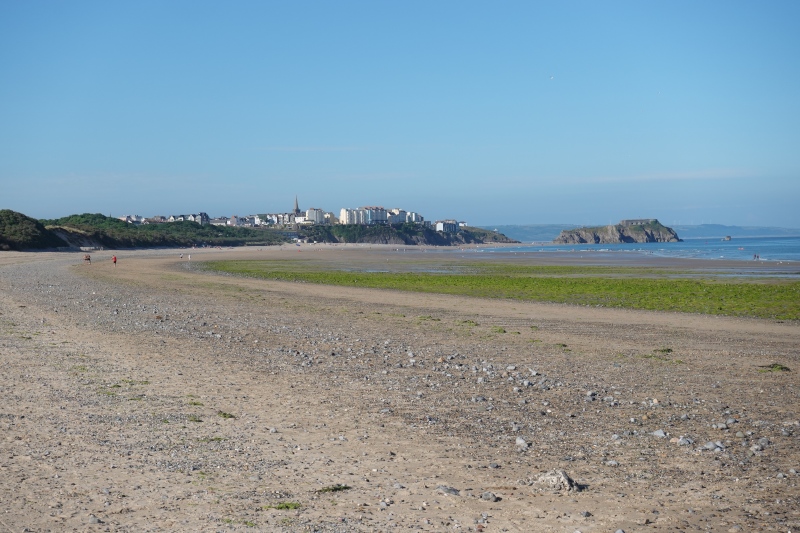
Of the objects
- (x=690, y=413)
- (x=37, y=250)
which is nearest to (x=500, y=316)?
(x=690, y=413)

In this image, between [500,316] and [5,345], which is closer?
[5,345]

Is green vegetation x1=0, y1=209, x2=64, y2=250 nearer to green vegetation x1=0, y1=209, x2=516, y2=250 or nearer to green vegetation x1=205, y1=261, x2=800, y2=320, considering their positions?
green vegetation x1=0, y1=209, x2=516, y2=250

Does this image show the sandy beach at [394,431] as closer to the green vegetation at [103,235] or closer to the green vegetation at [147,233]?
the green vegetation at [103,235]

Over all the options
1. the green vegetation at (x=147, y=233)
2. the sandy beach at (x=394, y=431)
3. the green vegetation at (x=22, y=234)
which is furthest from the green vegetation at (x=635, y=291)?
the green vegetation at (x=147, y=233)

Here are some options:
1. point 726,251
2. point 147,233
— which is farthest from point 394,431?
point 147,233

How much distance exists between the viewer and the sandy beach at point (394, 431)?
19.0 ft

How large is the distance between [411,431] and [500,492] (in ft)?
6.91

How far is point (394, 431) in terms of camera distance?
27.0ft

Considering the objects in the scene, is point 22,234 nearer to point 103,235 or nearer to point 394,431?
point 103,235

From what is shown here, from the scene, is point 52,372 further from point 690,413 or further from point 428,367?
point 690,413

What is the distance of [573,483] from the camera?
6367 millimetres

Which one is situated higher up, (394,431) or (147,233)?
(147,233)

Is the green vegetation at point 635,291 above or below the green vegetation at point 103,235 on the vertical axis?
below

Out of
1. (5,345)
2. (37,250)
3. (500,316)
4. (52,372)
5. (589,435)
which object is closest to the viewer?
(589,435)
